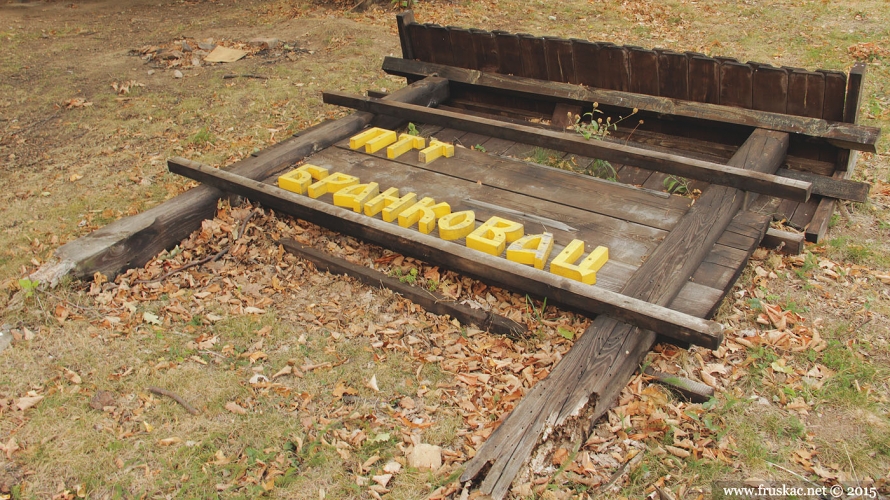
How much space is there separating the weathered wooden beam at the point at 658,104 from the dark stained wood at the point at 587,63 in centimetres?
9

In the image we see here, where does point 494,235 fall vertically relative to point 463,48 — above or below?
below

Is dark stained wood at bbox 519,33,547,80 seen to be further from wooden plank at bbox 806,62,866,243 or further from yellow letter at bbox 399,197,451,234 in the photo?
wooden plank at bbox 806,62,866,243

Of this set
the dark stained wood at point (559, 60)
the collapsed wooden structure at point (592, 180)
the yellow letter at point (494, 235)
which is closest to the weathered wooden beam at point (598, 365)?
the collapsed wooden structure at point (592, 180)

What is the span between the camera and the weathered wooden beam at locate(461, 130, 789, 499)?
306cm

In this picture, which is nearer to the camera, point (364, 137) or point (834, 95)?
point (834, 95)

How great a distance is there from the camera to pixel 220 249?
527cm

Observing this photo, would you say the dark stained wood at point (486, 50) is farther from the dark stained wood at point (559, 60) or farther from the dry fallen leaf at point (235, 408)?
the dry fallen leaf at point (235, 408)

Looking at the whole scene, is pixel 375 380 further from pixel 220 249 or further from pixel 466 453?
pixel 220 249

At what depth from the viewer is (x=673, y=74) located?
566 centimetres

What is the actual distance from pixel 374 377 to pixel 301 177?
2.21m

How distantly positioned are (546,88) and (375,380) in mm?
3558

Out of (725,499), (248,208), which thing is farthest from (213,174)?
(725,499)

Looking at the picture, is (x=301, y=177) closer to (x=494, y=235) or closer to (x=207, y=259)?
(x=207, y=259)

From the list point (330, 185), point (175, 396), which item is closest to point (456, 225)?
point (330, 185)
